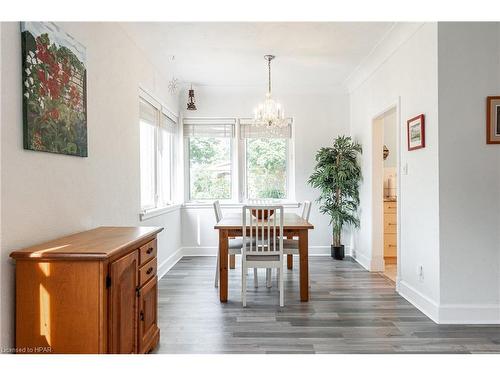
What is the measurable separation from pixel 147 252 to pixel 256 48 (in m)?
2.80

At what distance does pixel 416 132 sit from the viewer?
3.39m

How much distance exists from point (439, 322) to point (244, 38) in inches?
125

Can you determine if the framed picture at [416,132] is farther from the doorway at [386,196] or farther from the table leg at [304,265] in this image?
the table leg at [304,265]

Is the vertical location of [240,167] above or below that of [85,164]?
above

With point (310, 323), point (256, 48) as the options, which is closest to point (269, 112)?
Answer: point (256, 48)

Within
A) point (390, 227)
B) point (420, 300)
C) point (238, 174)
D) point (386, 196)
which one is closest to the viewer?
point (420, 300)

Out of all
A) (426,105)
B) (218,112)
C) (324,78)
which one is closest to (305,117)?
(324,78)

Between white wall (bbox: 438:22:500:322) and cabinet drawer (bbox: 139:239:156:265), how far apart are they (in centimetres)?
223

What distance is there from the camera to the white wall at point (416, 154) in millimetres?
3084

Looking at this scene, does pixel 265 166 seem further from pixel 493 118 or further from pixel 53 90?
pixel 53 90

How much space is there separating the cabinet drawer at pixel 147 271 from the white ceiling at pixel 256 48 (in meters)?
2.23

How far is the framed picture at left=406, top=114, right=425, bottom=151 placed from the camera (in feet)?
10.7

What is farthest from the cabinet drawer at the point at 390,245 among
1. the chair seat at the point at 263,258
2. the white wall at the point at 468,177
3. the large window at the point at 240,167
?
the chair seat at the point at 263,258
